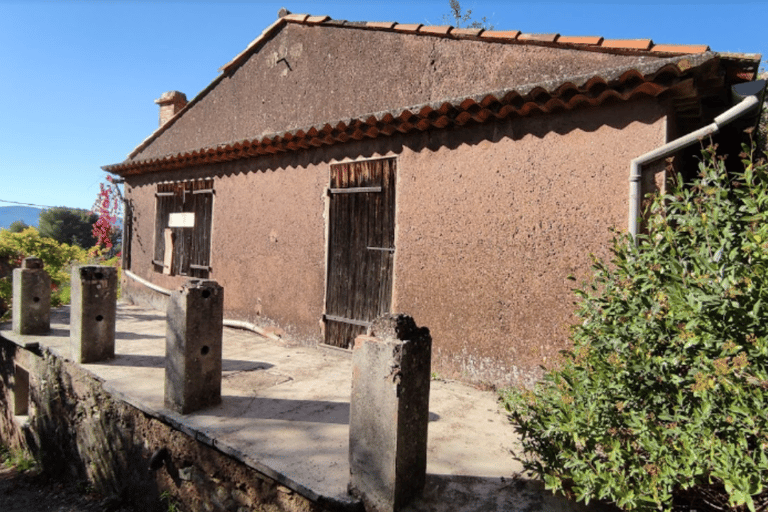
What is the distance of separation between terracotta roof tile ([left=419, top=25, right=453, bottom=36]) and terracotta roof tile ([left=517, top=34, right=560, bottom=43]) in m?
0.95

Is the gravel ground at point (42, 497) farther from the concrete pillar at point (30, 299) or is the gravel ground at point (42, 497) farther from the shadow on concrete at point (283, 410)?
the concrete pillar at point (30, 299)

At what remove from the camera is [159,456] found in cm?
422

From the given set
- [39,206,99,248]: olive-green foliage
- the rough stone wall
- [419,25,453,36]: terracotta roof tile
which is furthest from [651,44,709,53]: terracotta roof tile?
[39,206,99,248]: olive-green foliage

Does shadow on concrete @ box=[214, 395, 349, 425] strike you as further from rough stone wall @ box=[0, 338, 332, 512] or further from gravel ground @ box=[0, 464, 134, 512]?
gravel ground @ box=[0, 464, 134, 512]

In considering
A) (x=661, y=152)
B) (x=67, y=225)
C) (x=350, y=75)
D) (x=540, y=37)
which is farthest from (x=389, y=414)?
(x=67, y=225)

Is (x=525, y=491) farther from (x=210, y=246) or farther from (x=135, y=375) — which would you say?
(x=210, y=246)

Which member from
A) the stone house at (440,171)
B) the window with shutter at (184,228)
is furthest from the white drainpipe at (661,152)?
the window with shutter at (184,228)

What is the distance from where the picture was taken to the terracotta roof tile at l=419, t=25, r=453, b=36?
5.52 m

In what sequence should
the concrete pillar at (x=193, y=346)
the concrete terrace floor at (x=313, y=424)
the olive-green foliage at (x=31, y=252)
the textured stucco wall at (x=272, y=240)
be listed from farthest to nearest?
the olive-green foliage at (x=31, y=252), the textured stucco wall at (x=272, y=240), the concrete pillar at (x=193, y=346), the concrete terrace floor at (x=313, y=424)

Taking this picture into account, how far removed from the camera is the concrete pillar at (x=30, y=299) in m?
7.16

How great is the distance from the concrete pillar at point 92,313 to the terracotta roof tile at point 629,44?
592 centimetres

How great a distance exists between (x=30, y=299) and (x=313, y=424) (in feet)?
19.0

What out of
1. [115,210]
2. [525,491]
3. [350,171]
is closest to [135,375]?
[350,171]

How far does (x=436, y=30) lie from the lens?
560 centimetres
